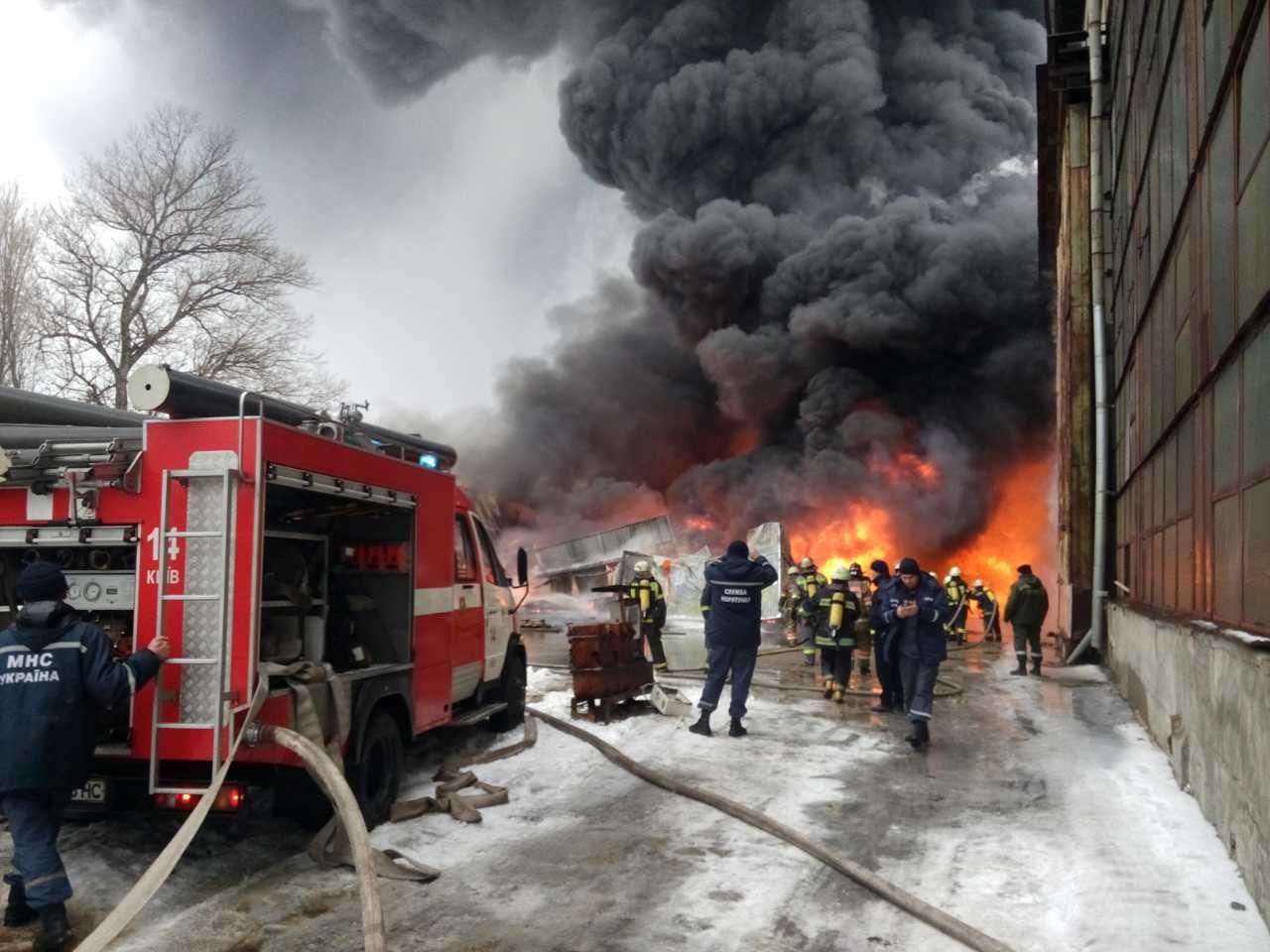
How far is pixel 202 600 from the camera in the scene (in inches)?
179

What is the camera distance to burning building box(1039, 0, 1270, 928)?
471 cm

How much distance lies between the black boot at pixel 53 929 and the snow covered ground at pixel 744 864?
23cm

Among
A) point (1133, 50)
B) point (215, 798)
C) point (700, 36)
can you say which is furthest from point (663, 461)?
point (215, 798)

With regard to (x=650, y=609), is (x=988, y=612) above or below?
below

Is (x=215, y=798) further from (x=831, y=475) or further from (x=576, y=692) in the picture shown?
(x=831, y=475)

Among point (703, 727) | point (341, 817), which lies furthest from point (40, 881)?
point (703, 727)

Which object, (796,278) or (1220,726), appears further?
(796,278)

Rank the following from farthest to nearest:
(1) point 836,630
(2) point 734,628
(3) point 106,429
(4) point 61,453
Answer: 1. (1) point 836,630
2. (2) point 734,628
3. (3) point 106,429
4. (4) point 61,453

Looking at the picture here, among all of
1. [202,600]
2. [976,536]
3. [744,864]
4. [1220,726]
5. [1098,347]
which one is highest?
[1098,347]

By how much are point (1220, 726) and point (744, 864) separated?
259cm

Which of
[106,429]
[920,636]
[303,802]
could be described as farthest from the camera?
[920,636]

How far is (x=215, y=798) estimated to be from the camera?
454 centimetres

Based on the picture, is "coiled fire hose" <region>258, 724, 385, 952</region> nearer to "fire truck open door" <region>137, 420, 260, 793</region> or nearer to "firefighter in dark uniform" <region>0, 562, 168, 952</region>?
"fire truck open door" <region>137, 420, 260, 793</region>

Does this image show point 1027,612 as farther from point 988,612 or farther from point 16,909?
point 16,909
